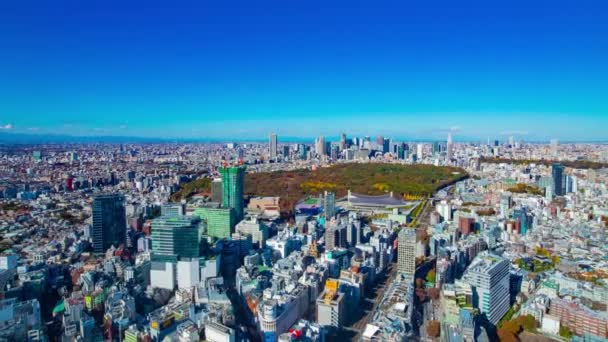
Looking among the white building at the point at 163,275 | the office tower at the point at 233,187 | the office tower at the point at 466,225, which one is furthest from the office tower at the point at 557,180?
the white building at the point at 163,275

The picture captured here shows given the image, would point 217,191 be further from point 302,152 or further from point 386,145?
point 386,145

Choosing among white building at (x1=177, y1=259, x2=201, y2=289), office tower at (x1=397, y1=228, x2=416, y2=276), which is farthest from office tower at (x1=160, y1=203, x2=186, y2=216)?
office tower at (x1=397, y1=228, x2=416, y2=276)

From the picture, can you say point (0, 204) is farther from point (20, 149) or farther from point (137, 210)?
point (20, 149)

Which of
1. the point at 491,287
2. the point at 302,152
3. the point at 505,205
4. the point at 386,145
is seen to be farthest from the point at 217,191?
the point at 386,145

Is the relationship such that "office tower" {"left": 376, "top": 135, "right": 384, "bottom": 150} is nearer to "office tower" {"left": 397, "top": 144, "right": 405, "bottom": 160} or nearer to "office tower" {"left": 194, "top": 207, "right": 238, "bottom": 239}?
"office tower" {"left": 397, "top": 144, "right": 405, "bottom": 160}

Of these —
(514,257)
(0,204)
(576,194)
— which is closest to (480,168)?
(576,194)
